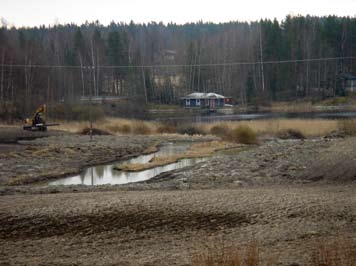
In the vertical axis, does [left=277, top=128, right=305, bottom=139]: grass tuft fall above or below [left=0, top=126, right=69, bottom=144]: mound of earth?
below

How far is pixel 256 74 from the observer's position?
91.5 m

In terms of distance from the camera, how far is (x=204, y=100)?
83.4 meters

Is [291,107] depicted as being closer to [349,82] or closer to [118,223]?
[349,82]

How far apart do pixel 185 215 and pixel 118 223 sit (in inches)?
65.2

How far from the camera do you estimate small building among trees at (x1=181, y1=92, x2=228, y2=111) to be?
8300 centimetres

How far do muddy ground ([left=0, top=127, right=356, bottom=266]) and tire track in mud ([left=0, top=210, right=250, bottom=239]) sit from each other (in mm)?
24

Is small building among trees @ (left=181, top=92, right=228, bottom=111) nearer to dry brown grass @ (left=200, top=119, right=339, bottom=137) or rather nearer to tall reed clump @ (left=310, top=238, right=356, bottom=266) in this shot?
dry brown grass @ (left=200, top=119, right=339, bottom=137)

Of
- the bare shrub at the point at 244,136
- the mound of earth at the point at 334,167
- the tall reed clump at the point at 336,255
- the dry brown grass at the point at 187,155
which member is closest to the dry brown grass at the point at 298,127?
the bare shrub at the point at 244,136

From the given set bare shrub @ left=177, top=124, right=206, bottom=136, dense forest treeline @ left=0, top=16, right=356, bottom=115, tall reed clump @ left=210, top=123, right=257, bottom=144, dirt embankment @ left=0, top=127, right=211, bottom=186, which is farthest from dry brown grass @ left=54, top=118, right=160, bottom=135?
dense forest treeline @ left=0, top=16, right=356, bottom=115

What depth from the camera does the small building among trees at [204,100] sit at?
272ft

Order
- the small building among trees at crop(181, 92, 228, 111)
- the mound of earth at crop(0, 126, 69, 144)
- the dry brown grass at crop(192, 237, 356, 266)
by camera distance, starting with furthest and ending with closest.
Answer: the small building among trees at crop(181, 92, 228, 111), the mound of earth at crop(0, 126, 69, 144), the dry brown grass at crop(192, 237, 356, 266)

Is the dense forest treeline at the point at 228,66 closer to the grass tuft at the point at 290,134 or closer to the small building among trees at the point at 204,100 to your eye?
the small building among trees at the point at 204,100

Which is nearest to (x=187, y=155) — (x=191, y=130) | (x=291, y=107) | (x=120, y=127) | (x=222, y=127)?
(x=222, y=127)

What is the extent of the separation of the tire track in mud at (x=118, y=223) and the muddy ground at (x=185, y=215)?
24 mm
